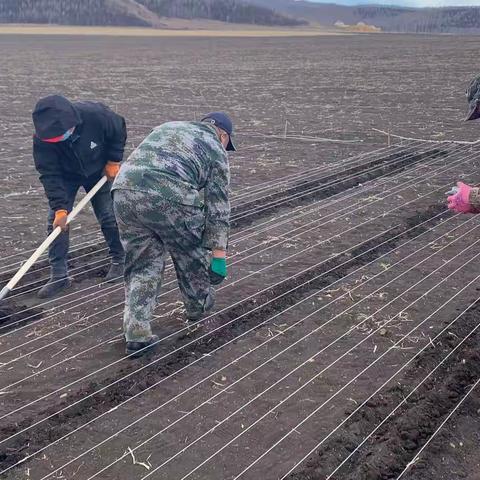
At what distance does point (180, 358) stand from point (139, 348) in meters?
0.30

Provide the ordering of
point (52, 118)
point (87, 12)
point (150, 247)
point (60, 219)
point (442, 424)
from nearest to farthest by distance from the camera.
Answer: point (442, 424), point (150, 247), point (52, 118), point (60, 219), point (87, 12)

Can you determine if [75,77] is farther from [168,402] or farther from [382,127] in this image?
[168,402]

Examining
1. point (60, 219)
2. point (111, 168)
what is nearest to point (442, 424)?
point (60, 219)

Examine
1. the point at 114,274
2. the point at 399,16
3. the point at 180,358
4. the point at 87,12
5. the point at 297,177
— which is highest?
the point at 180,358

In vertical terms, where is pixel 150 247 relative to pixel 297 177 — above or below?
above

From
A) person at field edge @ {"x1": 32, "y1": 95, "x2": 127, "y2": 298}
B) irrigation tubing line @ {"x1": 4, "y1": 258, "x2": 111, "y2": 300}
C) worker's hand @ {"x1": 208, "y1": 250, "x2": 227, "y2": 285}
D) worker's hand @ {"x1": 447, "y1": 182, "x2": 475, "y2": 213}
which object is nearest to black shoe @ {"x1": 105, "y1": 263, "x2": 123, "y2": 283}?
person at field edge @ {"x1": 32, "y1": 95, "x2": 127, "y2": 298}

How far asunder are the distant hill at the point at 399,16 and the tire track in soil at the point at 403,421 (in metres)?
105

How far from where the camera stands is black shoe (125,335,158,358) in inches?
185

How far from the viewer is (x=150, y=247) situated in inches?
179

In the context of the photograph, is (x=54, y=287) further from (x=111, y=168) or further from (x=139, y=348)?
(x=139, y=348)

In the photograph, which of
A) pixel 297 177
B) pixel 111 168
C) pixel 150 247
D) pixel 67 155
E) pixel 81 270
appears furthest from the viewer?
pixel 297 177

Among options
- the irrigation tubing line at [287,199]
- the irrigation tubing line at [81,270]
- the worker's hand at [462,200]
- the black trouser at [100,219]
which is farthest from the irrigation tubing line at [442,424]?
the irrigation tubing line at [287,199]

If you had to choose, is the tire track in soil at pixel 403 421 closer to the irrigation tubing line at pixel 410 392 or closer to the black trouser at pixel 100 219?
the irrigation tubing line at pixel 410 392

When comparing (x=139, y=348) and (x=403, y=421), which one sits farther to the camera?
(x=139, y=348)
